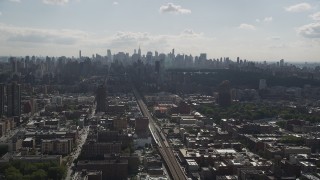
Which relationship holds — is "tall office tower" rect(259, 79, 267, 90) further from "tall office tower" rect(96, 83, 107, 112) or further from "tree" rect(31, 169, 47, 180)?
"tree" rect(31, 169, 47, 180)

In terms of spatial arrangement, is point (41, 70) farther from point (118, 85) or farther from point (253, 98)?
point (253, 98)

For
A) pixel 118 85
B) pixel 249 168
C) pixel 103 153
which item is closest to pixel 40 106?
pixel 118 85

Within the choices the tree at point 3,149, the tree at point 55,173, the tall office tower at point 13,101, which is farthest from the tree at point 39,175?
the tall office tower at point 13,101

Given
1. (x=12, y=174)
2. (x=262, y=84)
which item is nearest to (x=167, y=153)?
(x=12, y=174)

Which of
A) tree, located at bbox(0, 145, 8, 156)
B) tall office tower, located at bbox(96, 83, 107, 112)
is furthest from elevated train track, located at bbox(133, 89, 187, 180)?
tree, located at bbox(0, 145, 8, 156)

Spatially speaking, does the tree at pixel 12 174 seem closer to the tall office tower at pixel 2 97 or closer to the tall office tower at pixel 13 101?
the tall office tower at pixel 13 101

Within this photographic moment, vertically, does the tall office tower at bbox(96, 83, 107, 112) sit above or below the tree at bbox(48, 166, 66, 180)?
above
